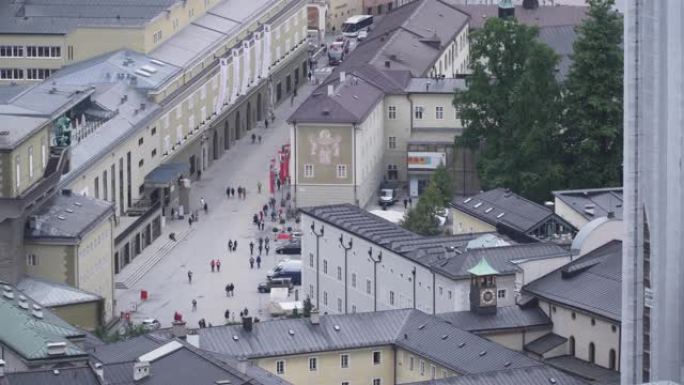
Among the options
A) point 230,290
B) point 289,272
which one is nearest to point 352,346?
point 230,290

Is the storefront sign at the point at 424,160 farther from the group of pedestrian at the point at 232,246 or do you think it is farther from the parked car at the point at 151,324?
the parked car at the point at 151,324

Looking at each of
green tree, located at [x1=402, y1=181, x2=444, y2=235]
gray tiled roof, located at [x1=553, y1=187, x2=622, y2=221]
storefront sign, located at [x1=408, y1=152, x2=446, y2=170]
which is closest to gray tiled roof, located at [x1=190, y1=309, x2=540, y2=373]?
gray tiled roof, located at [x1=553, y1=187, x2=622, y2=221]

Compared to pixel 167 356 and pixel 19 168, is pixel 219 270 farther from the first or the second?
pixel 167 356

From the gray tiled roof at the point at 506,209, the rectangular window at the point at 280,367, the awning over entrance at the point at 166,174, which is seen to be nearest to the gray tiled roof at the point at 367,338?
the rectangular window at the point at 280,367

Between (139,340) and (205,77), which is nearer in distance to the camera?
(139,340)

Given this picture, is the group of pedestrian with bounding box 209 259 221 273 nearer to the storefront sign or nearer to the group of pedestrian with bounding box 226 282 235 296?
the group of pedestrian with bounding box 226 282 235 296

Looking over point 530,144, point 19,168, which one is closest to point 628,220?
point 19,168
